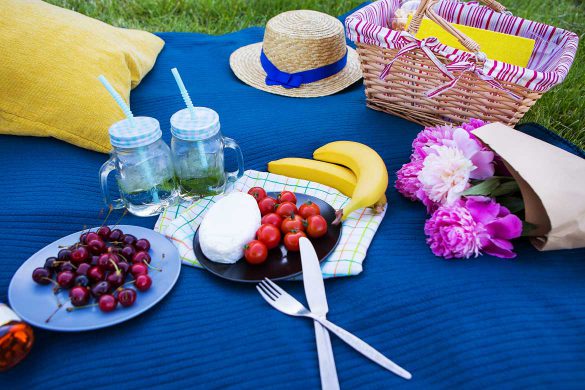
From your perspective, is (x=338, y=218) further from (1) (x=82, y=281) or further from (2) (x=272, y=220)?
(1) (x=82, y=281)

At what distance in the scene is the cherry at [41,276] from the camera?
83 cm

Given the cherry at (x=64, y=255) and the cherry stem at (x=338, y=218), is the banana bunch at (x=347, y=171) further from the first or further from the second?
the cherry at (x=64, y=255)

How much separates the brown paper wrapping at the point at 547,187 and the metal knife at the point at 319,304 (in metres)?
0.44

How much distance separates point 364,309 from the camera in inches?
34.1

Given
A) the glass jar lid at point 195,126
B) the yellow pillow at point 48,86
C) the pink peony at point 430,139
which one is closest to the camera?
the glass jar lid at point 195,126

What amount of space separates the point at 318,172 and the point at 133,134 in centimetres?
46

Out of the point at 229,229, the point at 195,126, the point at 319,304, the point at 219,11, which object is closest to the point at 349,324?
the point at 319,304

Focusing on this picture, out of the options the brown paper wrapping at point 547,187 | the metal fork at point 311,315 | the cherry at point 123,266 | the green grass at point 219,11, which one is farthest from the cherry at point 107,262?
the green grass at point 219,11

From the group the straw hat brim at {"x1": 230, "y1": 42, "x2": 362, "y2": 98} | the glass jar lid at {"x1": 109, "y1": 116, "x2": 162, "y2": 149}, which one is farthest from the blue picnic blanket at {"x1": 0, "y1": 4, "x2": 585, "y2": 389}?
the straw hat brim at {"x1": 230, "y1": 42, "x2": 362, "y2": 98}

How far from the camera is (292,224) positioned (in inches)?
37.0

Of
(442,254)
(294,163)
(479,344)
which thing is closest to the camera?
(479,344)

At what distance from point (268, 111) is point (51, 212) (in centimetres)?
70

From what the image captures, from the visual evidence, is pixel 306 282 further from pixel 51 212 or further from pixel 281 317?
pixel 51 212

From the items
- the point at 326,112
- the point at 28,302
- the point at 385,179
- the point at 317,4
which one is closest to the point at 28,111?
the point at 28,302
